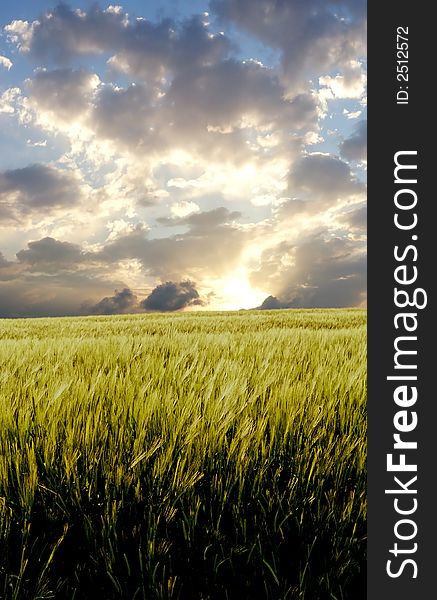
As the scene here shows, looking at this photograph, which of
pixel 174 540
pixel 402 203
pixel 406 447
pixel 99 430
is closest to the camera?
pixel 174 540

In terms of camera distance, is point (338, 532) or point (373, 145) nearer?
point (338, 532)

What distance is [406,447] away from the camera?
1.27 m

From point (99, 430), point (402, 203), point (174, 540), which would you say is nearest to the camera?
point (174, 540)

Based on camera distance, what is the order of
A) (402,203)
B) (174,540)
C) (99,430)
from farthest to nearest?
1. (99,430)
2. (402,203)
3. (174,540)

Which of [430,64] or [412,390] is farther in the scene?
[430,64]

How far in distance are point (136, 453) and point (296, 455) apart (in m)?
0.55

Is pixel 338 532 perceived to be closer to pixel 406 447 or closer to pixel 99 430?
pixel 406 447

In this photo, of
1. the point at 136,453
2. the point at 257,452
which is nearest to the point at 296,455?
the point at 257,452

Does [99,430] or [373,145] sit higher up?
[373,145]

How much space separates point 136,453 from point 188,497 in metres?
0.25

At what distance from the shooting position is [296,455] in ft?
4.71

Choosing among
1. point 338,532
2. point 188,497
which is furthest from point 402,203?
point 188,497

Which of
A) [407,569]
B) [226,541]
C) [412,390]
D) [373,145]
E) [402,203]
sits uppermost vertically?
[373,145]

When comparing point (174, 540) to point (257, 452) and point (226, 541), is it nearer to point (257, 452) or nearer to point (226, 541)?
point (226, 541)
